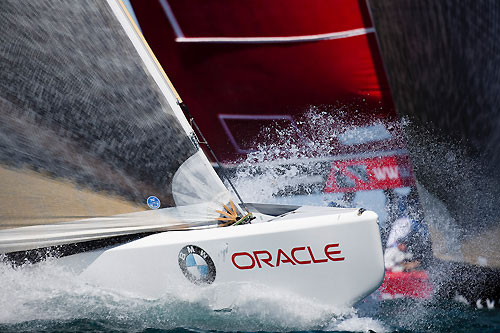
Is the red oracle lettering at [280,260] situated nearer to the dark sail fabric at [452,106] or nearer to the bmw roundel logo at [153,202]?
the bmw roundel logo at [153,202]

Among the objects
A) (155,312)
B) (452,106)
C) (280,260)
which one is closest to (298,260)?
(280,260)

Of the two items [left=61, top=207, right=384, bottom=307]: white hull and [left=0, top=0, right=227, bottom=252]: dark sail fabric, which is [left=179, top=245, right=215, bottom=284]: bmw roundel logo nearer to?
[left=61, top=207, right=384, bottom=307]: white hull

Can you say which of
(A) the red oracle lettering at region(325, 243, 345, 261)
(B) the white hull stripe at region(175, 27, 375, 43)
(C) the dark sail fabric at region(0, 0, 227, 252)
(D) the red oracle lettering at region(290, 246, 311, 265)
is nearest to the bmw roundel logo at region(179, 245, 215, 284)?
(C) the dark sail fabric at region(0, 0, 227, 252)

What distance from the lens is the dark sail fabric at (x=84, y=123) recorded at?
1.77 meters

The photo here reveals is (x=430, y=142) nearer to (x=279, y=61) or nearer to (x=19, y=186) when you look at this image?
(x=279, y=61)

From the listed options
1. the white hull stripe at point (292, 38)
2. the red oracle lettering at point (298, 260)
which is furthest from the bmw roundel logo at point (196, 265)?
the white hull stripe at point (292, 38)

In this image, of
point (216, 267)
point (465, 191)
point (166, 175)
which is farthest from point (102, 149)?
point (465, 191)

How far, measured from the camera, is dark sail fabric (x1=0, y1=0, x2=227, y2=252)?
5.82 feet

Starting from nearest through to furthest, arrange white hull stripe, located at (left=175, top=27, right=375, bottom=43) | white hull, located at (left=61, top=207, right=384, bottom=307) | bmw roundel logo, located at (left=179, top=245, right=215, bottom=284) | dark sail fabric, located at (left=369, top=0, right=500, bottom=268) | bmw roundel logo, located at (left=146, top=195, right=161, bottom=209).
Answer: white hull, located at (left=61, top=207, right=384, bottom=307) < bmw roundel logo, located at (left=179, top=245, right=215, bottom=284) < bmw roundel logo, located at (left=146, top=195, right=161, bottom=209) < dark sail fabric, located at (left=369, top=0, right=500, bottom=268) < white hull stripe, located at (left=175, top=27, right=375, bottom=43)

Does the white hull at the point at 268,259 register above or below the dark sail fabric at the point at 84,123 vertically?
below

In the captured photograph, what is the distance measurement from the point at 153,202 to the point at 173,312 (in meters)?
0.40

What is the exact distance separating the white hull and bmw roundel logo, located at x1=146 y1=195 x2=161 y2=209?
108 mm

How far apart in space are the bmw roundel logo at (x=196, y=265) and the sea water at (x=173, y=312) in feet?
0.12

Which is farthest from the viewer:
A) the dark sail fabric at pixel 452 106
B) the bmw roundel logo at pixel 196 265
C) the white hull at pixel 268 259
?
the dark sail fabric at pixel 452 106
